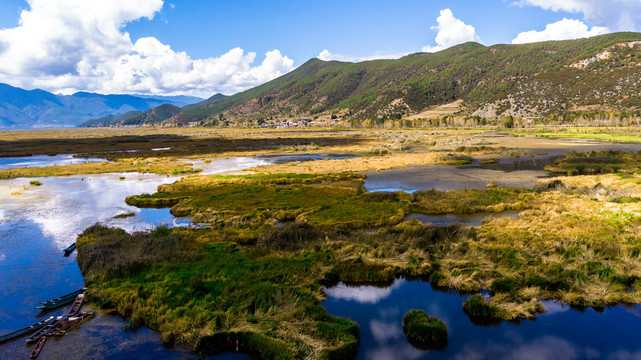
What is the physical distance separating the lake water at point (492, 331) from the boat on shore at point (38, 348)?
9274mm

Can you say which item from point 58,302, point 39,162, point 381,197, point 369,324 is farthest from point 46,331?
point 39,162

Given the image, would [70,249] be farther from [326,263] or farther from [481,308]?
[481,308]

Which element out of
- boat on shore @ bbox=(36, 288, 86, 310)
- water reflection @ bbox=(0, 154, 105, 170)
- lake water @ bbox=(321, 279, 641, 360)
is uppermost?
water reflection @ bbox=(0, 154, 105, 170)

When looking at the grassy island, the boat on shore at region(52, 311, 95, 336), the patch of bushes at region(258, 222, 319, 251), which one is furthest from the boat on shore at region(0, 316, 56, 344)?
the patch of bushes at region(258, 222, 319, 251)

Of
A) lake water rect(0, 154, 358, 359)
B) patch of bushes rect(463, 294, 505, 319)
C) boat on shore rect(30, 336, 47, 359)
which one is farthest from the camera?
patch of bushes rect(463, 294, 505, 319)

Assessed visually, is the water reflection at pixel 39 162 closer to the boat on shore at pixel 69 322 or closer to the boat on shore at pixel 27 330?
the boat on shore at pixel 27 330

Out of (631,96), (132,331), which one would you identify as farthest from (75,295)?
(631,96)

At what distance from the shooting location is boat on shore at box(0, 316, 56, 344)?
Answer: 1119cm

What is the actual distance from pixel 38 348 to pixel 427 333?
12.2 meters

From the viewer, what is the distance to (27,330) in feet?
37.8

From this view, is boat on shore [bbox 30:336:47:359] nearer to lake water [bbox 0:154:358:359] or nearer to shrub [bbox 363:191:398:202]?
lake water [bbox 0:154:358:359]

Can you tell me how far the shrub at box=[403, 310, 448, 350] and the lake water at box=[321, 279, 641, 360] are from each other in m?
0.25

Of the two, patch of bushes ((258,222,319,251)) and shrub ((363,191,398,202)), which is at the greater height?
patch of bushes ((258,222,319,251))

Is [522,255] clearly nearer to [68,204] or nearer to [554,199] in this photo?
[554,199]
